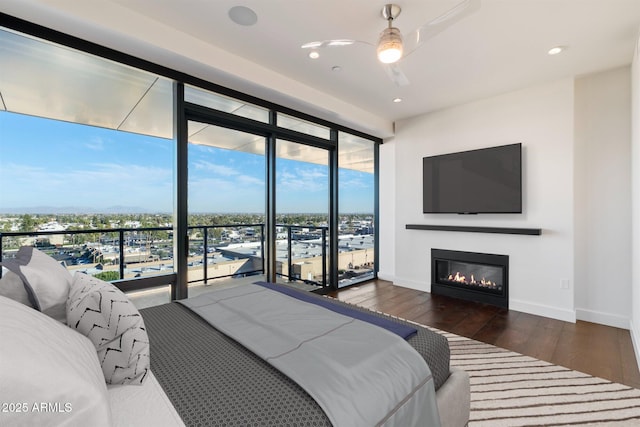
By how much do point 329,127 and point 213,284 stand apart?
2672 millimetres

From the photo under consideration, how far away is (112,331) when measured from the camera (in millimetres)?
1007

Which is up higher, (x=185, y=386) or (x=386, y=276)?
(x=185, y=386)

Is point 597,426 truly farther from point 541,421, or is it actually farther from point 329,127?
point 329,127

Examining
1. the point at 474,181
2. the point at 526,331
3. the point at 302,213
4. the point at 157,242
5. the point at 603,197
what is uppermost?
the point at 474,181

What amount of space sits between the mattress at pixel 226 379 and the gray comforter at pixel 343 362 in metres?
0.05

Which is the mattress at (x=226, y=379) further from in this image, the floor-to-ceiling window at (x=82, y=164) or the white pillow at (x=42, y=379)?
the floor-to-ceiling window at (x=82, y=164)

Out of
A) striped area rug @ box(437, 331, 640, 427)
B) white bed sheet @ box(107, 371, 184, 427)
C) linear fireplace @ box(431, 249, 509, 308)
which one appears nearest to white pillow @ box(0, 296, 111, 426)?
white bed sheet @ box(107, 371, 184, 427)

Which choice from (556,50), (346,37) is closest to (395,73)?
(346,37)

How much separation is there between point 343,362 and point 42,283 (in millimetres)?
1196

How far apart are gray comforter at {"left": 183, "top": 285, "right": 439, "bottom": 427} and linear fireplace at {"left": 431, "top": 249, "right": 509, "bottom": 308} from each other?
9.98 feet

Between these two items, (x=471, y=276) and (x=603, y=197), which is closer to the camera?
(x=603, y=197)

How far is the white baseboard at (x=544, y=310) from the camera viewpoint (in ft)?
10.3

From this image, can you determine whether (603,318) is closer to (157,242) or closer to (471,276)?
(471,276)

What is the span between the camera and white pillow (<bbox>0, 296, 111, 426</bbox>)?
534mm
